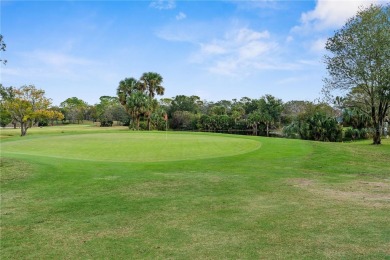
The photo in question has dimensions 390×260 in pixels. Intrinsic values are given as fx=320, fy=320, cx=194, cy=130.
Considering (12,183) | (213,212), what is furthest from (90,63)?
(213,212)

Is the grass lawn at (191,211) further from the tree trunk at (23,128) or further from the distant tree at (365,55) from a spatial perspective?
the tree trunk at (23,128)

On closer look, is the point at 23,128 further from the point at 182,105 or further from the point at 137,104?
the point at 182,105

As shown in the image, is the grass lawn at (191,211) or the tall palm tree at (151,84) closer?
the grass lawn at (191,211)

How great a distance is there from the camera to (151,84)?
2527 inches

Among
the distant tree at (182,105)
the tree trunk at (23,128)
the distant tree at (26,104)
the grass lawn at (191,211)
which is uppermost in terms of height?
the distant tree at (182,105)

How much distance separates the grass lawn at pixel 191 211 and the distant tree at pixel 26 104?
1588 inches

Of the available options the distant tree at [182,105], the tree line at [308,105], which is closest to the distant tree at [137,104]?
the tree line at [308,105]

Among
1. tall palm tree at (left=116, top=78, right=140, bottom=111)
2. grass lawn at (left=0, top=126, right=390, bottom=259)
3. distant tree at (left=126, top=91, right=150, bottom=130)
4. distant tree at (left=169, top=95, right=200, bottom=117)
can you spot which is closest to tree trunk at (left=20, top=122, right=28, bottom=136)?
distant tree at (left=126, top=91, right=150, bottom=130)

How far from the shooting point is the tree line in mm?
23688

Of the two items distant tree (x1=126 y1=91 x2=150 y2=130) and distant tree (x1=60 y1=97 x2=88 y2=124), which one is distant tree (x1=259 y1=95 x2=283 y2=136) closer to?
distant tree (x1=126 y1=91 x2=150 y2=130)

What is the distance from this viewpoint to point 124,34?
2775 centimetres

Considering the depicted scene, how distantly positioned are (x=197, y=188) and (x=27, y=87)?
164 feet

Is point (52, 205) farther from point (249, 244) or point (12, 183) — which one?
point (249, 244)

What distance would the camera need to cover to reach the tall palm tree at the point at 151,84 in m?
64.1
